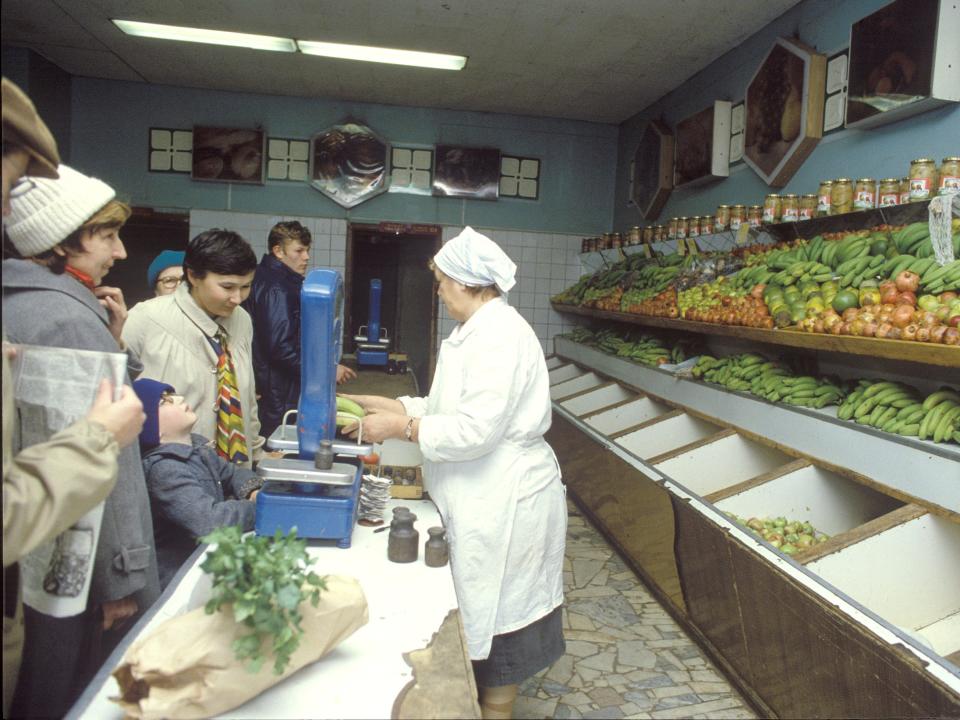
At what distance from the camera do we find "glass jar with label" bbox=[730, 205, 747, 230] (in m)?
4.98

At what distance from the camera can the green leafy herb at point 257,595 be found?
120 cm

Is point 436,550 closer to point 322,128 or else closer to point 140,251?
point 322,128

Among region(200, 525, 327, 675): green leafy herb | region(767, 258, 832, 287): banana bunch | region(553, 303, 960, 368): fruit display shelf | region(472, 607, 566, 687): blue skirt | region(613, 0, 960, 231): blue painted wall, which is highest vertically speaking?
region(613, 0, 960, 231): blue painted wall

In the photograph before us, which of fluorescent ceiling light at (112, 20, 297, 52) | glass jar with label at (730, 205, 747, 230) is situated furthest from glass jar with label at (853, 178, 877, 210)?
fluorescent ceiling light at (112, 20, 297, 52)

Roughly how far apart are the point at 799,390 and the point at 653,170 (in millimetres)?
3989

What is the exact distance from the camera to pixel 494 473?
2.37 m

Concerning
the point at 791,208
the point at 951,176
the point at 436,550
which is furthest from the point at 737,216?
the point at 436,550

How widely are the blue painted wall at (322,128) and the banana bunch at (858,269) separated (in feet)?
16.7

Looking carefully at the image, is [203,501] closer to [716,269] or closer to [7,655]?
A: [7,655]

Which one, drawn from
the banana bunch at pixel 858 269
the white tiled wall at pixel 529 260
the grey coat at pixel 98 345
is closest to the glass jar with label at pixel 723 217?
the banana bunch at pixel 858 269

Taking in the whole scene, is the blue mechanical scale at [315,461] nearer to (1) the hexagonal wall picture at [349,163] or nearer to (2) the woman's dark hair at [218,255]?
(2) the woman's dark hair at [218,255]

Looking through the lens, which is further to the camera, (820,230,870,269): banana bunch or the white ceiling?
the white ceiling

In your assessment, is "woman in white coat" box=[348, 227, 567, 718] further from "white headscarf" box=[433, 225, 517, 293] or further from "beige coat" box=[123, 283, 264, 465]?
"beige coat" box=[123, 283, 264, 465]

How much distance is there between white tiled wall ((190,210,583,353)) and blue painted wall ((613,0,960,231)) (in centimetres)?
164
